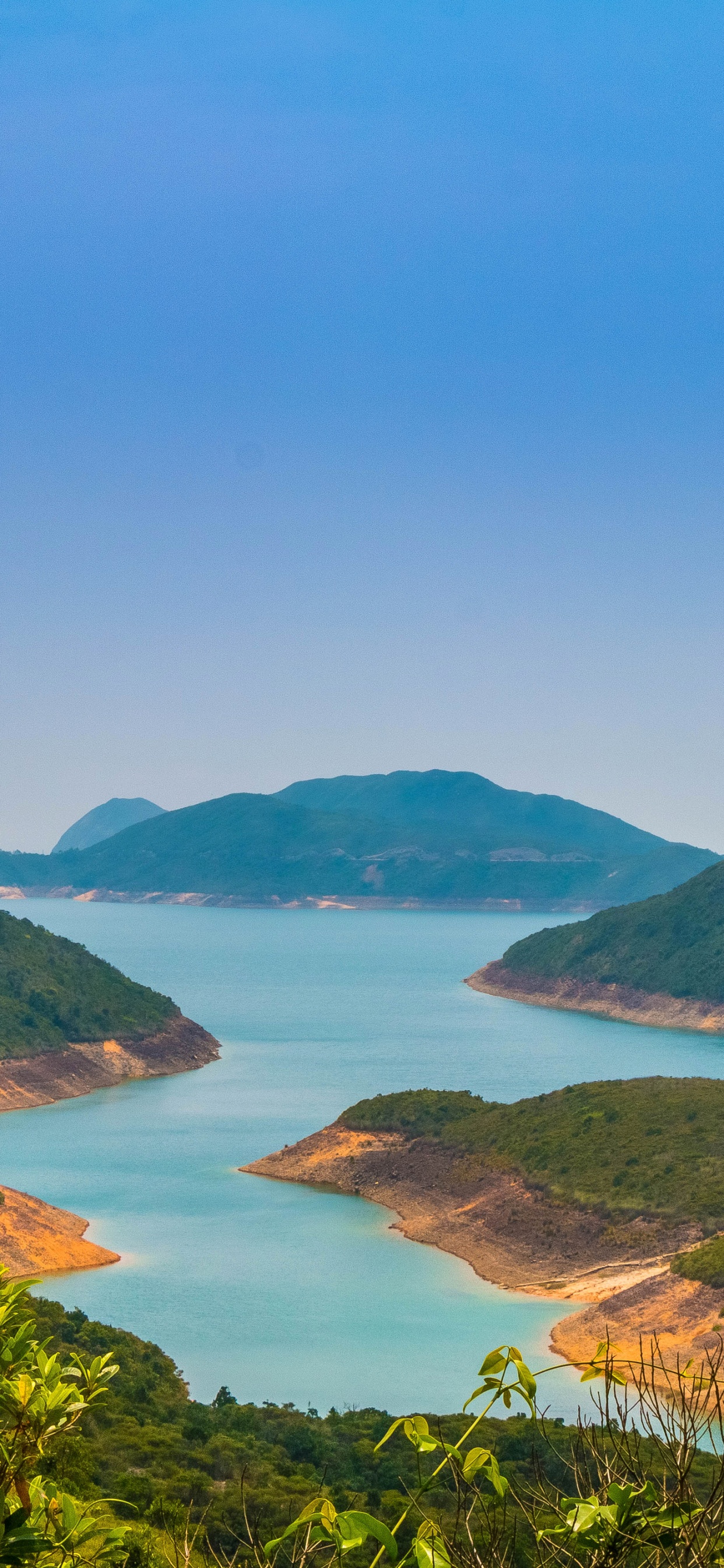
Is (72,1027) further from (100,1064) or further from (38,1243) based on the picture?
(38,1243)

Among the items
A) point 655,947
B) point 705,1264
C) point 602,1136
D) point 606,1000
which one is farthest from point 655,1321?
point 655,947

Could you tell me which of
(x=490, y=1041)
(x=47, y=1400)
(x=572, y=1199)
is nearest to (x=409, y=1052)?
(x=490, y=1041)

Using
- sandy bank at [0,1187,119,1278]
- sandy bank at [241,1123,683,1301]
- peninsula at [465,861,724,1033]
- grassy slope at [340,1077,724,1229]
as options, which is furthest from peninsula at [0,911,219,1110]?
peninsula at [465,861,724,1033]

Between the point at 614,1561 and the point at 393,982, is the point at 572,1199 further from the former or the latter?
the point at 393,982

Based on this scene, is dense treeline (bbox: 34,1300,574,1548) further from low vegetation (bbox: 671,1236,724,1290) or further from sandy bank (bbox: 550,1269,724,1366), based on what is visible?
low vegetation (bbox: 671,1236,724,1290)

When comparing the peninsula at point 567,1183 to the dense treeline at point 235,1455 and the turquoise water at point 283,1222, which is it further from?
the dense treeline at point 235,1455

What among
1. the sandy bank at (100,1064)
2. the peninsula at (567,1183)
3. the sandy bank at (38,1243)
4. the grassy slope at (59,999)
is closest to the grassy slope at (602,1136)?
the peninsula at (567,1183)
